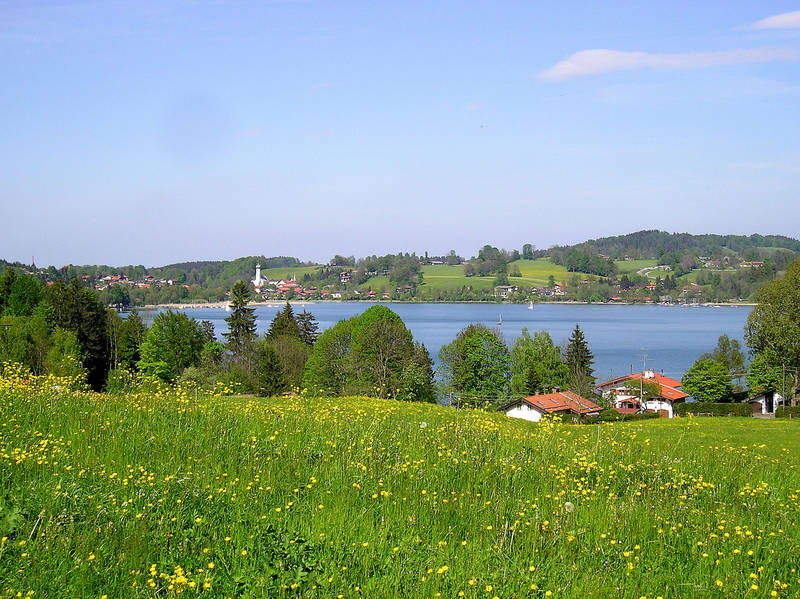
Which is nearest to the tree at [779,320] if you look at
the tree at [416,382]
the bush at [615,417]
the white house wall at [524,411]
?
the bush at [615,417]

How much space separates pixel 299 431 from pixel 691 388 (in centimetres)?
5819

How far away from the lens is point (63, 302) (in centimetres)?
5584

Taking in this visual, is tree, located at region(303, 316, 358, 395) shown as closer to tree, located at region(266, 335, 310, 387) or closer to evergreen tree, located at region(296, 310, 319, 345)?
tree, located at region(266, 335, 310, 387)

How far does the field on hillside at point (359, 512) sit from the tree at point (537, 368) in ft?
178

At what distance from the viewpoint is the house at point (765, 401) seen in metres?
55.9

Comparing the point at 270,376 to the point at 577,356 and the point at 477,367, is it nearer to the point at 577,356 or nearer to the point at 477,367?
the point at 477,367

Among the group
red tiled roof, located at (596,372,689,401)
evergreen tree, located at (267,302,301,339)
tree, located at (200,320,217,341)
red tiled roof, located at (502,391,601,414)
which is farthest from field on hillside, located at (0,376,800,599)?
tree, located at (200,320,217,341)

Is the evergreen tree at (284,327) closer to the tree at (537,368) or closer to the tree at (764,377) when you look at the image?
the tree at (537,368)

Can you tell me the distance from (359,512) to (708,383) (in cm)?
5903

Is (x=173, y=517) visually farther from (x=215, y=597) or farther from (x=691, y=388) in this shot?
(x=691, y=388)

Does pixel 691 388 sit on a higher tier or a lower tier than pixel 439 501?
lower

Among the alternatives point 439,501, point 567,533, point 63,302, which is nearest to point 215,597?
point 439,501

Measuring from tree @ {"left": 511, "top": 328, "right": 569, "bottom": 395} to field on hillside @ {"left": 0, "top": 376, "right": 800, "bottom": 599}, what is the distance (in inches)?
2140

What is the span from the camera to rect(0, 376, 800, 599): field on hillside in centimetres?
468
